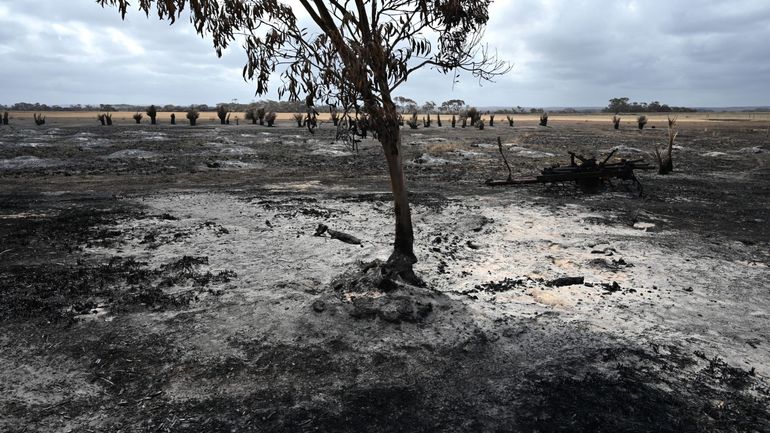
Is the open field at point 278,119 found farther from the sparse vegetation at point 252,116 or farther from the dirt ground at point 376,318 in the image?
the dirt ground at point 376,318

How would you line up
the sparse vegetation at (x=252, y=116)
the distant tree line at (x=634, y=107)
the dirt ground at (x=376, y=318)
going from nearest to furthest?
the dirt ground at (x=376, y=318) < the sparse vegetation at (x=252, y=116) < the distant tree line at (x=634, y=107)

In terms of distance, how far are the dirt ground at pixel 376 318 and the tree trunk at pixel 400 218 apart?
454 mm

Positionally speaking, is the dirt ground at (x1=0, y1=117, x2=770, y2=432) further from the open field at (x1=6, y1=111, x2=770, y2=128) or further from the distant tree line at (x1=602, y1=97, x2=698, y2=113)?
the distant tree line at (x1=602, y1=97, x2=698, y2=113)

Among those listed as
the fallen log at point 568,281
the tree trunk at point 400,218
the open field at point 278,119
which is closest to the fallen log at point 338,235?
the tree trunk at point 400,218

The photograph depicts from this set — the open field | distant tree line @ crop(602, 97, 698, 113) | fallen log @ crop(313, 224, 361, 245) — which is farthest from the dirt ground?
distant tree line @ crop(602, 97, 698, 113)

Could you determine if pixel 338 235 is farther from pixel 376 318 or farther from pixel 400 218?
pixel 376 318

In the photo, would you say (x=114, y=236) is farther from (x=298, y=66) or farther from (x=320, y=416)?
(x=320, y=416)

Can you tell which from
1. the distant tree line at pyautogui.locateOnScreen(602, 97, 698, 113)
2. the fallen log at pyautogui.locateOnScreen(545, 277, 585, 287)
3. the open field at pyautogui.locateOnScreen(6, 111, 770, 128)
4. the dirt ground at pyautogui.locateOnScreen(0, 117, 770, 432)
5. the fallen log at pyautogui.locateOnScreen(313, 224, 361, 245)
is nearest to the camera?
the dirt ground at pyautogui.locateOnScreen(0, 117, 770, 432)

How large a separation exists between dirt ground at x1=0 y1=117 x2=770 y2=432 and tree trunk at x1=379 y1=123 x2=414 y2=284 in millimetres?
454

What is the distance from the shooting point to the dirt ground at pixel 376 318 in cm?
457

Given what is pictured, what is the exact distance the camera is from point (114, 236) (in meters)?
9.89

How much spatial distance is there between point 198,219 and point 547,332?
8.39 metres


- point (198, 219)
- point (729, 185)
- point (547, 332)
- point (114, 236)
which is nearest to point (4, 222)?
point (114, 236)

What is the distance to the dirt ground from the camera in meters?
4.57
